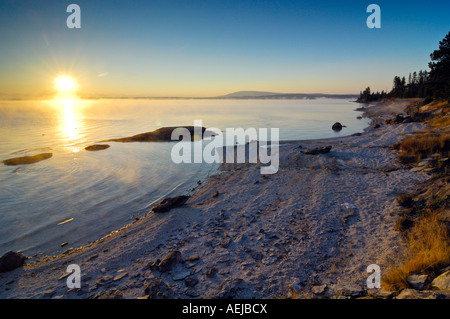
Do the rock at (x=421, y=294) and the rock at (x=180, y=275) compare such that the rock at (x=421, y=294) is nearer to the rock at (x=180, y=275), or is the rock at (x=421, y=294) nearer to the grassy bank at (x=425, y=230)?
the grassy bank at (x=425, y=230)

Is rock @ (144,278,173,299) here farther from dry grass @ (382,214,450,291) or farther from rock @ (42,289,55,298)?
dry grass @ (382,214,450,291)

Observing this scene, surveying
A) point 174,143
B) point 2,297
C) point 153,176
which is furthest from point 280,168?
point 174,143

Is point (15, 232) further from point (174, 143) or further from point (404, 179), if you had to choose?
point (174, 143)

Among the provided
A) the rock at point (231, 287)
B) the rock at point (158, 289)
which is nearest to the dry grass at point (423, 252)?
the rock at point (231, 287)

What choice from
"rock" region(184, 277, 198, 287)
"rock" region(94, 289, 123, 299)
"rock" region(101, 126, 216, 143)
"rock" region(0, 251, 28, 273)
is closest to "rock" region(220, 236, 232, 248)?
"rock" region(184, 277, 198, 287)

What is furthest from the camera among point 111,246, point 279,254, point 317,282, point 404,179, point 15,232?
point 404,179

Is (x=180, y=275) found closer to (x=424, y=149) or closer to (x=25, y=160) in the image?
(x=424, y=149)

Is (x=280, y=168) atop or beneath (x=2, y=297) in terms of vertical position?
atop

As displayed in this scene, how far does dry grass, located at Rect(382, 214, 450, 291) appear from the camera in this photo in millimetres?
5405

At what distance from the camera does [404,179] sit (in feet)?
43.9

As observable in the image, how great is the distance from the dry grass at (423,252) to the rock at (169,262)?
600 cm

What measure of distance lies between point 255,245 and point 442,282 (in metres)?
5.17

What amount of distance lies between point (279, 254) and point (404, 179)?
1077cm

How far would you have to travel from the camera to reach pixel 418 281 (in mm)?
5062
